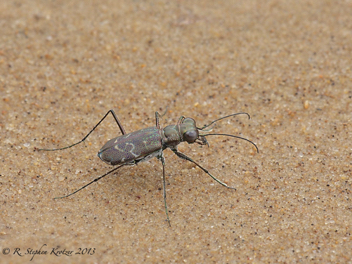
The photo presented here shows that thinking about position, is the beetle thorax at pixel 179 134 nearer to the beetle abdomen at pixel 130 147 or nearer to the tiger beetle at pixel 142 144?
the tiger beetle at pixel 142 144

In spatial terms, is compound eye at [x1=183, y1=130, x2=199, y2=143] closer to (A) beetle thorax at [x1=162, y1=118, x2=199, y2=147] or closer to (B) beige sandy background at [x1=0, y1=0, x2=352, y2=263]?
(A) beetle thorax at [x1=162, y1=118, x2=199, y2=147]

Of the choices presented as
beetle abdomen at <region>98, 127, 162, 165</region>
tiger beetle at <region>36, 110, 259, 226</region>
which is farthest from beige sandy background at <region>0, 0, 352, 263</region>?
beetle abdomen at <region>98, 127, 162, 165</region>

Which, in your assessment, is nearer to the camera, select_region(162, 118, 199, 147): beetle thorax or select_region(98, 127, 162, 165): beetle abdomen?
select_region(98, 127, 162, 165): beetle abdomen

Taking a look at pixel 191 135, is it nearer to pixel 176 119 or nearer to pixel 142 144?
pixel 142 144

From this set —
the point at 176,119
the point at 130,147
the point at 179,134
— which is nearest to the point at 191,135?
the point at 179,134

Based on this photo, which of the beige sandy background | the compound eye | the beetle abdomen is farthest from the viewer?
the compound eye
